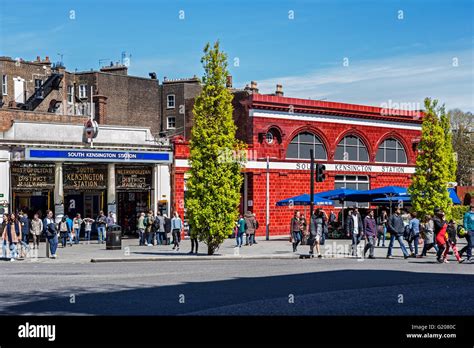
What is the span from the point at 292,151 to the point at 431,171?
12.2m

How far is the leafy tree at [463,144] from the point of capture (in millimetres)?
79625

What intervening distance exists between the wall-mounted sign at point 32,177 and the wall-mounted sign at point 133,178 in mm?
3869

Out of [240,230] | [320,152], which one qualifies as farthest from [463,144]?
[240,230]

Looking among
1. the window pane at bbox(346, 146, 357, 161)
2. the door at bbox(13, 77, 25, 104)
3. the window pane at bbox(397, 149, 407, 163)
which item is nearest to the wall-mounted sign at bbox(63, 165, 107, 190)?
the window pane at bbox(346, 146, 357, 161)

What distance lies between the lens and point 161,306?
13922 millimetres

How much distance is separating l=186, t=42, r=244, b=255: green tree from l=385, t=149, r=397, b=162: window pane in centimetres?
2538

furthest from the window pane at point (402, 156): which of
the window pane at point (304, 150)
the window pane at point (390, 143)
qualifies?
the window pane at point (304, 150)

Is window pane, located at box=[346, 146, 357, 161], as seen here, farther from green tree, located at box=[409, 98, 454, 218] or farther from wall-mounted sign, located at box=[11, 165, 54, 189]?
wall-mounted sign, located at box=[11, 165, 54, 189]

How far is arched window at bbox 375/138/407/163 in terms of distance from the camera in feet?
A: 174

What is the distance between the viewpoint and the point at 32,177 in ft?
124
